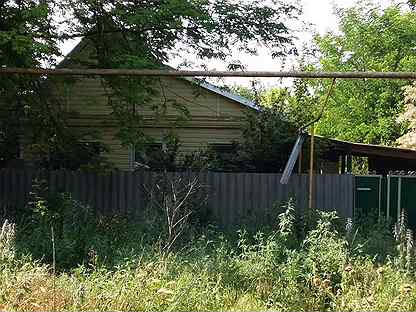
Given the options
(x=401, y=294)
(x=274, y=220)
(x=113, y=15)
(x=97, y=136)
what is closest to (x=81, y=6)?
(x=113, y=15)

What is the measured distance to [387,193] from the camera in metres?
16.2

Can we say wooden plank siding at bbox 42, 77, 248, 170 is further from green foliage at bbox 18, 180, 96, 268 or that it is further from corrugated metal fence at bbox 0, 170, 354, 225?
green foliage at bbox 18, 180, 96, 268

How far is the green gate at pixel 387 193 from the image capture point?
16.0m

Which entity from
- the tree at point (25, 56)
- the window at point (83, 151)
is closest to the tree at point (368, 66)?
the window at point (83, 151)

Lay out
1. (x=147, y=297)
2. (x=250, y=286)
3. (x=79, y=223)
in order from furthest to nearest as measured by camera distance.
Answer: (x=79, y=223), (x=250, y=286), (x=147, y=297)

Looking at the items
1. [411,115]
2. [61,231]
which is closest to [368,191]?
[411,115]

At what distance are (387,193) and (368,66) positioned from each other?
15.9 metres

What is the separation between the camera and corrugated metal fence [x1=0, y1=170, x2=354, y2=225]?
12.6m

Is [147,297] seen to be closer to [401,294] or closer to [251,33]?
[401,294]

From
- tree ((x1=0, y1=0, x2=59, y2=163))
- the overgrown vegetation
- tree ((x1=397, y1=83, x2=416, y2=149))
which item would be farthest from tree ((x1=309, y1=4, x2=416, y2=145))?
the overgrown vegetation

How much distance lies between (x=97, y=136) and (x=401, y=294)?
6.99 meters

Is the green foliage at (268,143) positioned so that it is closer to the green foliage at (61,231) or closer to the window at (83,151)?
the window at (83,151)

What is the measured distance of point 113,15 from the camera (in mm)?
10445

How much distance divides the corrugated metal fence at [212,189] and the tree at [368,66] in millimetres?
17154
